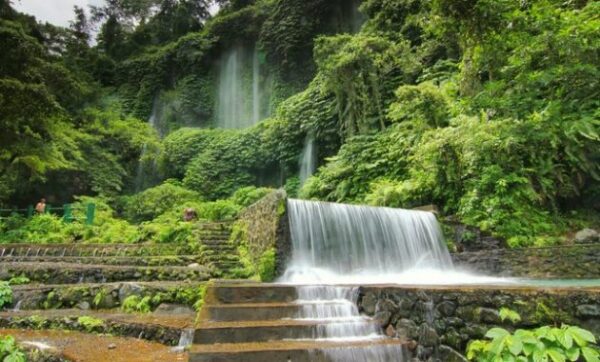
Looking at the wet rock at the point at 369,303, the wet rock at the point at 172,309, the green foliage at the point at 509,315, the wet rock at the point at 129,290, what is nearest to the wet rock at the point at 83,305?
the wet rock at the point at 129,290

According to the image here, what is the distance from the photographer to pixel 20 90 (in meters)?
11.7

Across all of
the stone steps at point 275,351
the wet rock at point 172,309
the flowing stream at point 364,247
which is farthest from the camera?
the flowing stream at point 364,247

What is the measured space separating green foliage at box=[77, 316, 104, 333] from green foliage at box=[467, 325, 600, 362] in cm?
540

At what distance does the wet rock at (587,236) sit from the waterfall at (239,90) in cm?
2165

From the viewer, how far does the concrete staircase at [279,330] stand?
4.11 m

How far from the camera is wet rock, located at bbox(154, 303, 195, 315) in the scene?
6.77m

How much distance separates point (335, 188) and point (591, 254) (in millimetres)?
8894

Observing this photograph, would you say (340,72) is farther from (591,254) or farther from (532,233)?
(591,254)

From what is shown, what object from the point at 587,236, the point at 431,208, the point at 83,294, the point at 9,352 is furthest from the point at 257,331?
the point at 587,236

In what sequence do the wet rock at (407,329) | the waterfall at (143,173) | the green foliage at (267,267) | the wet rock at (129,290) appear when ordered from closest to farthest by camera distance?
the wet rock at (407,329) → the wet rock at (129,290) → the green foliage at (267,267) → the waterfall at (143,173)

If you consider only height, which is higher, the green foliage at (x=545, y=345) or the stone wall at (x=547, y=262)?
the stone wall at (x=547, y=262)

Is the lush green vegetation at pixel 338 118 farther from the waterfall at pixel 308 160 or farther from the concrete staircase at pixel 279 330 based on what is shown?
the concrete staircase at pixel 279 330

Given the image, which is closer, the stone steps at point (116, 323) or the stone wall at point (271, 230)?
the stone steps at point (116, 323)

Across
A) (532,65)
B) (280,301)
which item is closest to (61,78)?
(280,301)
